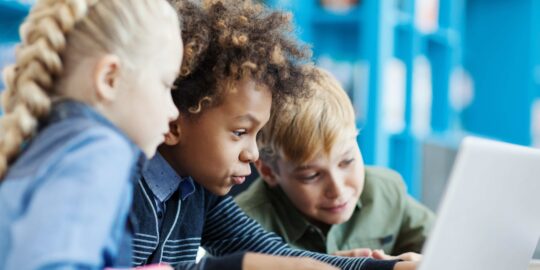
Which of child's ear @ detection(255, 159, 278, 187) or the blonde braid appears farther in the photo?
child's ear @ detection(255, 159, 278, 187)

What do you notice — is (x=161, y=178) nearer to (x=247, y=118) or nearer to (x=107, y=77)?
(x=247, y=118)

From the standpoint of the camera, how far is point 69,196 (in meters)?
0.73

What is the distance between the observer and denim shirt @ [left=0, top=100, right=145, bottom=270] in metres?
0.71

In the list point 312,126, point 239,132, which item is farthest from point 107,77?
point 312,126

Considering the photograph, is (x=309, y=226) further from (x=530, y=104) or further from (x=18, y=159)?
(x=530, y=104)

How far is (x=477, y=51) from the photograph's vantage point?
526cm

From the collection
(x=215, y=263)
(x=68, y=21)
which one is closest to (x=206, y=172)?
(x=215, y=263)

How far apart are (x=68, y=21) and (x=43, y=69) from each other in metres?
0.06

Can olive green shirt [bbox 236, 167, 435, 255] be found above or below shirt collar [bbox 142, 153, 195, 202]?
below

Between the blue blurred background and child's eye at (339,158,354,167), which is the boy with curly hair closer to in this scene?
child's eye at (339,158,354,167)

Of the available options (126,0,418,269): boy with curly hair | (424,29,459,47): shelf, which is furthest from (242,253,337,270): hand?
(424,29,459,47): shelf

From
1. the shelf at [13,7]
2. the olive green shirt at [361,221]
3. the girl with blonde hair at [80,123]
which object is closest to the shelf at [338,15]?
the shelf at [13,7]

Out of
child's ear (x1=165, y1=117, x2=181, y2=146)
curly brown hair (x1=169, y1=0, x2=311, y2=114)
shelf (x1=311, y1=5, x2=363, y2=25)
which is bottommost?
child's ear (x1=165, y1=117, x2=181, y2=146)

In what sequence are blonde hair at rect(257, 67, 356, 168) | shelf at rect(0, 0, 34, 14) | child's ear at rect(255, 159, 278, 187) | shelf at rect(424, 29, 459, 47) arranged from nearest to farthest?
blonde hair at rect(257, 67, 356, 168) < child's ear at rect(255, 159, 278, 187) < shelf at rect(0, 0, 34, 14) < shelf at rect(424, 29, 459, 47)
